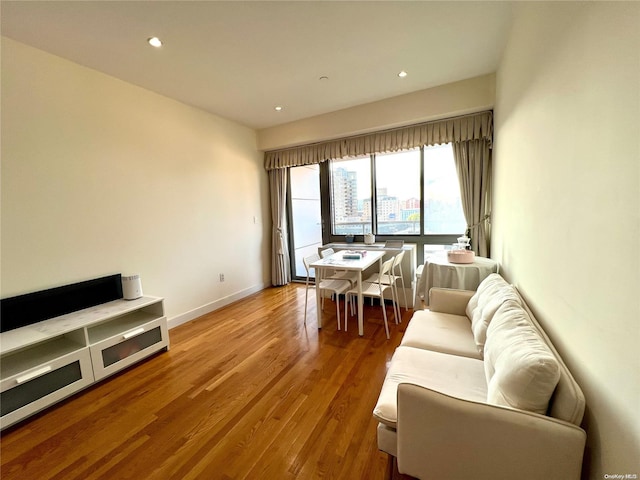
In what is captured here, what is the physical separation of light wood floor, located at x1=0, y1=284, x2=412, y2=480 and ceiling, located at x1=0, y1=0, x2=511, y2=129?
2.72m

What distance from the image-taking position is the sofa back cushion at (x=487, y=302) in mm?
1561

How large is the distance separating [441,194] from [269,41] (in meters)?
2.75

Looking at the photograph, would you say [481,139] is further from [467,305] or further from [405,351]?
[405,351]

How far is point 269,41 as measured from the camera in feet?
7.14

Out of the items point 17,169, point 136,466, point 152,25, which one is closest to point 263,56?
point 152,25

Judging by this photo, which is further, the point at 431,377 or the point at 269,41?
the point at 269,41

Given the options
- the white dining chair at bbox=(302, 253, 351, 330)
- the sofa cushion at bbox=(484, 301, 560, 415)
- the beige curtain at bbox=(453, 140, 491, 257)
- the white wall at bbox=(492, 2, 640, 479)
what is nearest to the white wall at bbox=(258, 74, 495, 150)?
the beige curtain at bbox=(453, 140, 491, 257)

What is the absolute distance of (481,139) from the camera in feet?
10.4

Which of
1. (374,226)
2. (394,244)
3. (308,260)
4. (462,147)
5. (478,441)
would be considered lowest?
(478,441)

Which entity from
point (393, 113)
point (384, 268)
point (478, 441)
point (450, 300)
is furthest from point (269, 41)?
point (478, 441)

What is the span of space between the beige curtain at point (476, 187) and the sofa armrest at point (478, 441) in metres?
2.73

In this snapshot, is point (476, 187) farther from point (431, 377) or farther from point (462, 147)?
point (431, 377)

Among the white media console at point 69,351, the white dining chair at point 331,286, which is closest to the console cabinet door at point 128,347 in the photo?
the white media console at point 69,351

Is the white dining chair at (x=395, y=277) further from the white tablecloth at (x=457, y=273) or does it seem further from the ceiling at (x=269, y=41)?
the ceiling at (x=269, y=41)
